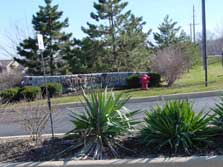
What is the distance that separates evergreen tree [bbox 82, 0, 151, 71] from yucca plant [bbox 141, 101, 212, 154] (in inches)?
1051

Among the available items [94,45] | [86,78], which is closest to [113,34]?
[94,45]

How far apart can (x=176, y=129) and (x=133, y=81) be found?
53.6 feet

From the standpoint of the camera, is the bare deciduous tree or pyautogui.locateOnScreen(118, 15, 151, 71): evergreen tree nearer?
the bare deciduous tree

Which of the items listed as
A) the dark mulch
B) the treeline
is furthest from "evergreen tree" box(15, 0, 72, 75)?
the dark mulch

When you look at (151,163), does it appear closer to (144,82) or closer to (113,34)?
(144,82)

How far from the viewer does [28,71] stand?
123ft

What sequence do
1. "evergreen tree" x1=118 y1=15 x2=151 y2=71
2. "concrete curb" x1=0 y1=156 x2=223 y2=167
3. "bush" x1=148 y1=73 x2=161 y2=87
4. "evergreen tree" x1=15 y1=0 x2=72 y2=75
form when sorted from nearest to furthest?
"concrete curb" x1=0 y1=156 x2=223 y2=167 < "bush" x1=148 y1=73 x2=161 y2=87 < "evergreen tree" x1=118 y1=15 x2=151 y2=71 < "evergreen tree" x1=15 y1=0 x2=72 y2=75

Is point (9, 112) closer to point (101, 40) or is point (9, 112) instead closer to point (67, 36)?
point (101, 40)

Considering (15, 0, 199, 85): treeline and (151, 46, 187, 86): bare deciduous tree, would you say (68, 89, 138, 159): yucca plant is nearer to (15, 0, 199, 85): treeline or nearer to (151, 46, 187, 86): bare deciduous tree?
(151, 46, 187, 86): bare deciduous tree

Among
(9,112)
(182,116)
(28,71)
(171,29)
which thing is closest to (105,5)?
(28,71)

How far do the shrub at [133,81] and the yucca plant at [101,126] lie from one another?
15.6 metres

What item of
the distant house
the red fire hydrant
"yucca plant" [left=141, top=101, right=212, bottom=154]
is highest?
the distant house

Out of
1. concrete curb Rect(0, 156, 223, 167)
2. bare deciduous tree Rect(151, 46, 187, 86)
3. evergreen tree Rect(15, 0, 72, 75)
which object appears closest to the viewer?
concrete curb Rect(0, 156, 223, 167)

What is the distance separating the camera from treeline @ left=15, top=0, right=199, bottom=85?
32469 millimetres
